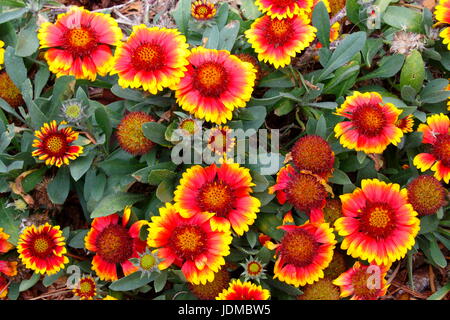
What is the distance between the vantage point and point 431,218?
230 cm

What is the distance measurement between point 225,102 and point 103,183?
65 cm

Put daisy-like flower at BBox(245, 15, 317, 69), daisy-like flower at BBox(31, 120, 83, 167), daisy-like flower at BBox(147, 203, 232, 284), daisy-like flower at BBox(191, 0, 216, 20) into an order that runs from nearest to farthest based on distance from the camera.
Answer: daisy-like flower at BBox(147, 203, 232, 284) → daisy-like flower at BBox(31, 120, 83, 167) → daisy-like flower at BBox(245, 15, 317, 69) → daisy-like flower at BBox(191, 0, 216, 20)

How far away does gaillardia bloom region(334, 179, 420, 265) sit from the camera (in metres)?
A: 2.12

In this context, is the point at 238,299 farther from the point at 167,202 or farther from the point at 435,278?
the point at 435,278

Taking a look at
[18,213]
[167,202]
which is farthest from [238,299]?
[18,213]

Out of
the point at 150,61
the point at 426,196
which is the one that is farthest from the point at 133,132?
the point at 426,196

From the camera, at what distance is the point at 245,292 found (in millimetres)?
2121

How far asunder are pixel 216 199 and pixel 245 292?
0.38m

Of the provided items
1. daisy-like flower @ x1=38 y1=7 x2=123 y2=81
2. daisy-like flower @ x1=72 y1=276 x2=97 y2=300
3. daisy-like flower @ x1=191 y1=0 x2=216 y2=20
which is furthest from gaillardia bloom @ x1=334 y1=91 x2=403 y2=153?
daisy-like flower @ x1=72 y1=276 x2=97 y2=300

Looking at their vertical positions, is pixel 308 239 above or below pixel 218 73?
below

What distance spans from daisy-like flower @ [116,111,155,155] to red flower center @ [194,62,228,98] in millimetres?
259

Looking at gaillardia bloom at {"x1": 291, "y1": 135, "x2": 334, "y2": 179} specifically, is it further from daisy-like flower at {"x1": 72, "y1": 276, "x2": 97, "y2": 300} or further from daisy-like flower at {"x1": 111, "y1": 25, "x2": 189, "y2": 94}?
daisy-like flower at {"x1": 72, "y1": 276, "x2": 97, "y2": 300}

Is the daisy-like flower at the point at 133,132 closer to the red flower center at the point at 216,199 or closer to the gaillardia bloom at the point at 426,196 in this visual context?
the red flower center at the point at 216,199

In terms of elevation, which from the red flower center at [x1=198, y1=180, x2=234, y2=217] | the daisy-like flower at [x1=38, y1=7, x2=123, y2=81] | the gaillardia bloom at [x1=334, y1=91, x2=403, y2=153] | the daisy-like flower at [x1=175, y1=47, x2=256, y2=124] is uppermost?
the daisy-like flower at [x1=38, y1=7, x2=123, y2=81]
